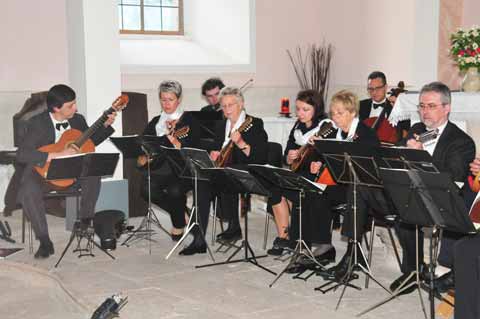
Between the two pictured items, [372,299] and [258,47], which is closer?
[372,299]

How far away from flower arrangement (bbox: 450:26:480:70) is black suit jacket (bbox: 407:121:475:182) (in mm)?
1889

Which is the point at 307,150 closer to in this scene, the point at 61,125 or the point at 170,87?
the point at 170,87

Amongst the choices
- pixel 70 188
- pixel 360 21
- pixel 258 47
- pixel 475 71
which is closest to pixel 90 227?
pixel 70 188

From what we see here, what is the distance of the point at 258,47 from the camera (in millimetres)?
10516

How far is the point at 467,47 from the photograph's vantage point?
22.3 ft

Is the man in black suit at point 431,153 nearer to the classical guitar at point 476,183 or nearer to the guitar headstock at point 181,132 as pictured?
the classical guitar at point 476,183

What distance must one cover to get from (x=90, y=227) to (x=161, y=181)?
0.71m

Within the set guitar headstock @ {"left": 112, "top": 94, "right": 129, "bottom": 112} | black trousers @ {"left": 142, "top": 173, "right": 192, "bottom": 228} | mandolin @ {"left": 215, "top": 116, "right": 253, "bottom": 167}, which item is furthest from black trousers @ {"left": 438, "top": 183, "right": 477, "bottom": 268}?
guitar headstock @ {"left": 112, "top": 94, "right": 129, "bottom": 112}

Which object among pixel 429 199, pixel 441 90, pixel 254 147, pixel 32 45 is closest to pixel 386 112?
pixel 254 147

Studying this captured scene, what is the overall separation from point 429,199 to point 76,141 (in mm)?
3208

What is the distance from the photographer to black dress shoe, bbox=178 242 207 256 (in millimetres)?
6406

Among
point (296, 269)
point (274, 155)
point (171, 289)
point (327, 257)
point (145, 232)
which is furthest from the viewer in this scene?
point (145, 232)

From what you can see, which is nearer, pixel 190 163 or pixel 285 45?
pixel 190 163

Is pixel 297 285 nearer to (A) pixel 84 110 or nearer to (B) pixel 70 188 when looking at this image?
(B) pixel 70 188
